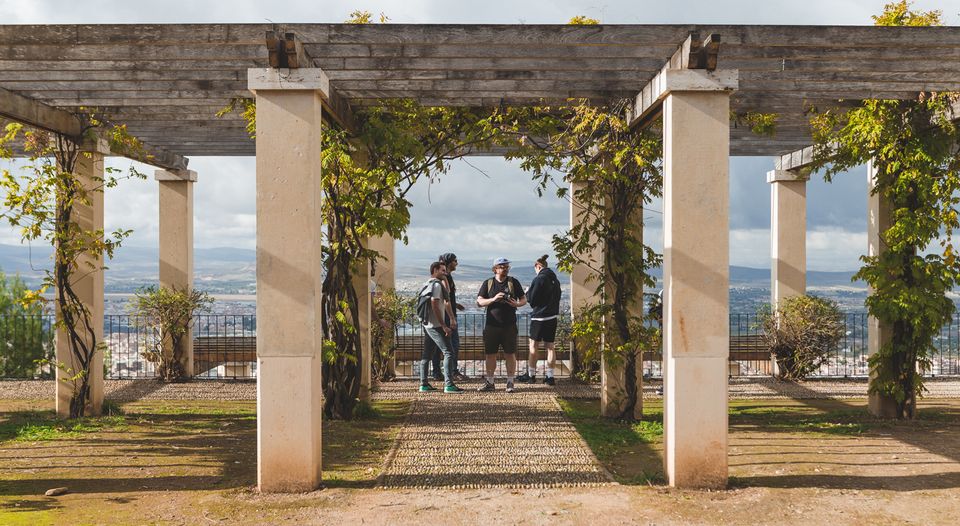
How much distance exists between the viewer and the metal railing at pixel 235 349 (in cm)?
1279

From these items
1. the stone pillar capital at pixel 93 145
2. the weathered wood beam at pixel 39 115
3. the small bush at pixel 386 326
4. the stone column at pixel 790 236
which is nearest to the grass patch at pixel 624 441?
the small bush at pixel 386 326

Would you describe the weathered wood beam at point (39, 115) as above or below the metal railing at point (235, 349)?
above

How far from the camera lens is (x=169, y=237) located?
1288 cm

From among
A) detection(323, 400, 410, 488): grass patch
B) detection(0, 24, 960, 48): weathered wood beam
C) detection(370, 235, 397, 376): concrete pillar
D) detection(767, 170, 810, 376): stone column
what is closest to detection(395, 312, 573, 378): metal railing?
detection(370, 235, 397, 376): concrete pillar

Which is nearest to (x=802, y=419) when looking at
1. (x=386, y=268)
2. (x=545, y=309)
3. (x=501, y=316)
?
(x=545, y=309)

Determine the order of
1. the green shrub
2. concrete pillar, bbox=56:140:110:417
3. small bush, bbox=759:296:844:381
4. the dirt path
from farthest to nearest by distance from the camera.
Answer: the green shrub < small bush, bbox=759:296:844:381 < concrete pillar, bbox=56:140:110:417 < the dirt path

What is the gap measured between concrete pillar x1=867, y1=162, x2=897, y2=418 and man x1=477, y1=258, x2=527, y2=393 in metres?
4.29

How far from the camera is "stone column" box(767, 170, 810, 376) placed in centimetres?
1297

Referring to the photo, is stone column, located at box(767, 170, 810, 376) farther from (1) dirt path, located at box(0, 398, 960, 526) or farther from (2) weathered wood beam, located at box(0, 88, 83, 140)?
(2) weathered wood beam, located at box(0, 88, 83, 140)

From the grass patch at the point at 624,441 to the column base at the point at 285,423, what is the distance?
8.04 feet

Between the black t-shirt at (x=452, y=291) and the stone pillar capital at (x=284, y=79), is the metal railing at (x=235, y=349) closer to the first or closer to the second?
the black t-shirt at (x=452, y=291)

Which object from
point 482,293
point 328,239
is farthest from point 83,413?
point 482,293

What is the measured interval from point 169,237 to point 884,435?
405 inches

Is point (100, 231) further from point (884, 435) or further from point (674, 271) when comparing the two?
point (884, 435)
